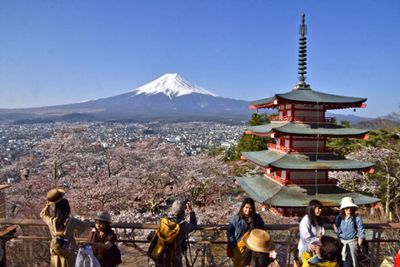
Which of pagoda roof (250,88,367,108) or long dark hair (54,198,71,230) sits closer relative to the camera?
long dark hair (54,198,71,230)

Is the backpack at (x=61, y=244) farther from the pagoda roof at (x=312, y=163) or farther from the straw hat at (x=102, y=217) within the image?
the pagoda roof at (x=312, y=163)

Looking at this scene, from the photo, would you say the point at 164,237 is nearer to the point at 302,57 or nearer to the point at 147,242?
the point at 147,242

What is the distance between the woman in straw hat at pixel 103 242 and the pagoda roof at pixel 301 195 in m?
6.78

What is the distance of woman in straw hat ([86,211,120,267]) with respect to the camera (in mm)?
3139

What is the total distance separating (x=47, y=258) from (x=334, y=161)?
8064 mm

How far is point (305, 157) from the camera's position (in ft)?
33.4

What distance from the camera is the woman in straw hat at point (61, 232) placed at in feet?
10.0

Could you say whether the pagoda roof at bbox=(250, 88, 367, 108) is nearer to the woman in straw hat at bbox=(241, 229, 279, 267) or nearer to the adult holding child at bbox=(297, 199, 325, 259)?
the adult holding child at bbox=(297, 199, 325, 259)

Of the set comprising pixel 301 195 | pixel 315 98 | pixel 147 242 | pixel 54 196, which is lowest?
pixel 301 195

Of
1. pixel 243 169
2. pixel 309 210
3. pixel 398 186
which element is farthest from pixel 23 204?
pixel 398 186

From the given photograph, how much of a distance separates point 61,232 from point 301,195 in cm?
800

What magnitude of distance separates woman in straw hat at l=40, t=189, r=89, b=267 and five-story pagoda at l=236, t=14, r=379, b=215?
7050 mm

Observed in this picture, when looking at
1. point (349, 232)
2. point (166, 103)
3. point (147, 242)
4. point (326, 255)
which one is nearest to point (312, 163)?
point (349, 232)

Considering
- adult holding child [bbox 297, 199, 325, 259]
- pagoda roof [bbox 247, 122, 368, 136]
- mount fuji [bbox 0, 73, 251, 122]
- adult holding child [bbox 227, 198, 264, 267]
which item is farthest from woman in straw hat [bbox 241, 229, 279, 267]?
mount fuji [bbox 0, 73, 251, 122]
